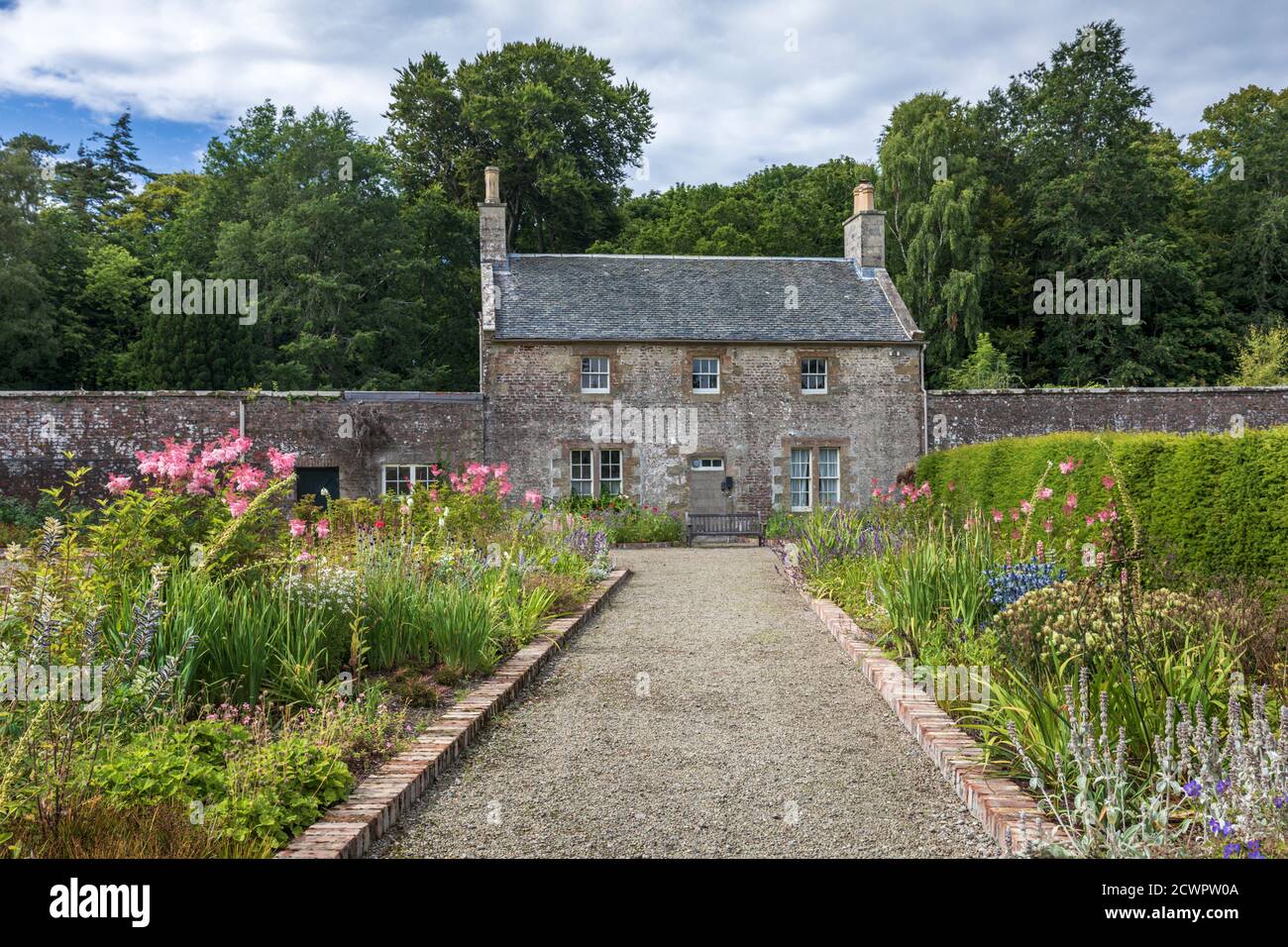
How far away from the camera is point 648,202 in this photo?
133ft

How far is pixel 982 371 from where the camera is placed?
2873 centimetres

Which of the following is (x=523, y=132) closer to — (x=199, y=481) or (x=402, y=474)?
(x=402, y=474)

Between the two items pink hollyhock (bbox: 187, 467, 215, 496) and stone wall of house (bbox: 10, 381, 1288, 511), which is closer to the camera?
pink hollyhock (bbox: 187, 467, 215, 496)

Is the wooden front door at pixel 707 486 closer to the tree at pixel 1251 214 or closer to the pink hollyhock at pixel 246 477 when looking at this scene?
the pink hollyhock at pixel 246 477

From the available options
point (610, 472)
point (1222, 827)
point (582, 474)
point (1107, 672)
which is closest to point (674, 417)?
point (610, 472)

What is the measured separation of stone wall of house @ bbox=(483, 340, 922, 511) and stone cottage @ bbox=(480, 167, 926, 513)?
3cm

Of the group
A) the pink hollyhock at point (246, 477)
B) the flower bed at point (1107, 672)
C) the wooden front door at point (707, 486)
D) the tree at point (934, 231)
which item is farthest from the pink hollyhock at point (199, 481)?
the tree at point (934, 231)

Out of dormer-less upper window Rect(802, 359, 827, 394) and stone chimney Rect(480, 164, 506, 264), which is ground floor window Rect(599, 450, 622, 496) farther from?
stone chimney Rect(480, 164, 506, 264)

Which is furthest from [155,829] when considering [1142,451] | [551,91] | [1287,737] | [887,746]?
[551,91]

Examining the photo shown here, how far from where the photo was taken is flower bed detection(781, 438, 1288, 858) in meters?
3.36

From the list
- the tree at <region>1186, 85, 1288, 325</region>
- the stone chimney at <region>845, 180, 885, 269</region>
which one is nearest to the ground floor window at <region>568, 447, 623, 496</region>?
the stone chimney at <region>845, 180, 885, 269</region>

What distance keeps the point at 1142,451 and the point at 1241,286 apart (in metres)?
32.8

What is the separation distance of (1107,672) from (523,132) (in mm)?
35699
